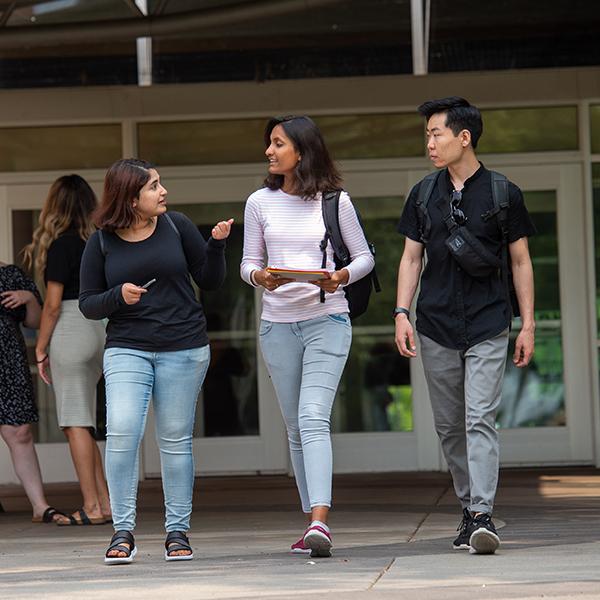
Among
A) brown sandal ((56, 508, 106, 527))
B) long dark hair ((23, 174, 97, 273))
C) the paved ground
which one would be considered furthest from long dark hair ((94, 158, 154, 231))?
brown sandal ((56, 508, 106, 527))

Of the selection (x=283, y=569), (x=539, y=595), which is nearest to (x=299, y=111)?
(x=283, y=569)

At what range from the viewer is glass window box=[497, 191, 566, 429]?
10.5m

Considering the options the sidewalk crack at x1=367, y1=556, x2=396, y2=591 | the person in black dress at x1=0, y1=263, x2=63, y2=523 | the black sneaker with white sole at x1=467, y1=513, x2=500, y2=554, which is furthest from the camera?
the person in black dress at x1=0, y1=263, x2=63, y2=523

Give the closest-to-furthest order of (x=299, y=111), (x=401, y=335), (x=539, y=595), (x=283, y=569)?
(x=539, y=595), (x=283, y=569), (x=401, y=335), (x=299, y=111)

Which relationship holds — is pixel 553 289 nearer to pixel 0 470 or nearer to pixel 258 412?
pixel 258 412

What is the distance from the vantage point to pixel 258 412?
1059 centimetres

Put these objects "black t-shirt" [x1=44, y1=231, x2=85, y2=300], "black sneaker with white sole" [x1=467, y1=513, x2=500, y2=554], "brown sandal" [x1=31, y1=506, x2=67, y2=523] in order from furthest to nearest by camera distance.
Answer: "brown sandal" [x1=31, y1=506, x2=67, y2=523]
"black t-shirt" [x1=44, y1=231, x2=85, y2=300]
"black sneaker with white sole" [x1=467, y1=513, x2=500, y2=554]

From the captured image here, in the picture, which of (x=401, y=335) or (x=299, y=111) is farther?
(x=299, y=111)

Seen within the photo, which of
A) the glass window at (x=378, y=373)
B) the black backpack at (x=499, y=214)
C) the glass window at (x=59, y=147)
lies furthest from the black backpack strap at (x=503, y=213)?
the glass window at (x=59, y=147)

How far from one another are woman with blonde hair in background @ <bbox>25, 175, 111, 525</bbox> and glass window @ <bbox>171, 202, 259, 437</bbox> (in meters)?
2.71

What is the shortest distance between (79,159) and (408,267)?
4.86 metres

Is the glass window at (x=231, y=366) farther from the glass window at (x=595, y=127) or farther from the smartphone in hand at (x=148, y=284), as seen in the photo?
the smartphone in hand at (x=148, y=284)

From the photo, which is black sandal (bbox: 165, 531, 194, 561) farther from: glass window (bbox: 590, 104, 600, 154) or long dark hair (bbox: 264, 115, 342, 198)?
glass window (bbox: 590, 104, 600, 154)

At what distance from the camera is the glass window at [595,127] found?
10289 millimetres
